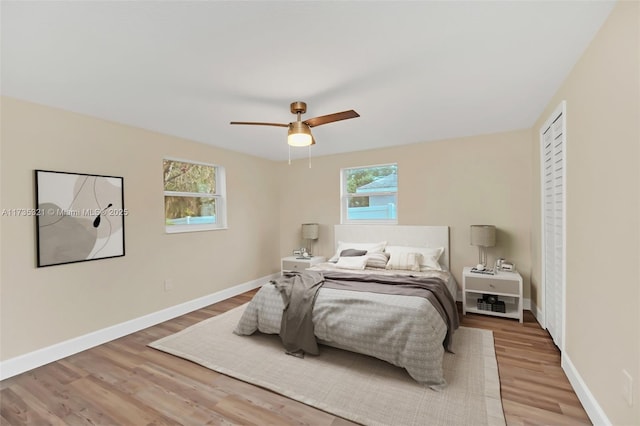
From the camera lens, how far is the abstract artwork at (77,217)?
2588 millimetres

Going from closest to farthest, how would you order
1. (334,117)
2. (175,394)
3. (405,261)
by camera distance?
(175,394) < (334,117) < (405,261)

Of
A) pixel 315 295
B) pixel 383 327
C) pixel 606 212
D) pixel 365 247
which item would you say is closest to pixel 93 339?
pixel 315 295

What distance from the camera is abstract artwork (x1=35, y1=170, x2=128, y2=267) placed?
259 centimetres

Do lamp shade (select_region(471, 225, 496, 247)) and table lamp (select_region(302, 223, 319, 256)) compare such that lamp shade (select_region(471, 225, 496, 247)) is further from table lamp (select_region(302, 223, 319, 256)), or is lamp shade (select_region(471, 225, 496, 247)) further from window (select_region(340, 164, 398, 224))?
table lamp (select_region(302, 223, 319, 256))

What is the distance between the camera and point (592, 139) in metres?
1.79

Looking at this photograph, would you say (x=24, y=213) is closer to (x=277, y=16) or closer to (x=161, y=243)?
(x=161, y=243)

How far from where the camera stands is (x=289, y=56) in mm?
1946

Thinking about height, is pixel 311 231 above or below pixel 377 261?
above

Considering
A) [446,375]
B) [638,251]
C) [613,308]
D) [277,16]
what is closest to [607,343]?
[613,308]

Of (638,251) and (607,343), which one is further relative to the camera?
(607,343)

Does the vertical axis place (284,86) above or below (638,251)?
above

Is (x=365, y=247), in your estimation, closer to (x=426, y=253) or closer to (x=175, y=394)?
(x=426, y=253)

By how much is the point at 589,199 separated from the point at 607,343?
2.83 ft

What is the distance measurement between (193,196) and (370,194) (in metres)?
2.76
